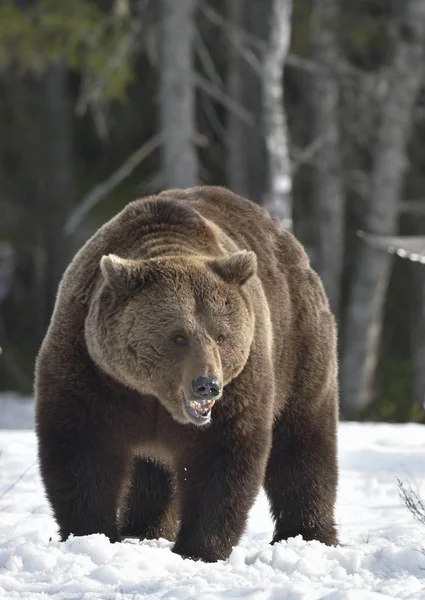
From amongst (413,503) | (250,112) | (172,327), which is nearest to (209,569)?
(172,327)

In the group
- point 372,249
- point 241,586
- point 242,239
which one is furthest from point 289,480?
point 372,249

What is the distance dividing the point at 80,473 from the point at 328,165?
486 inches

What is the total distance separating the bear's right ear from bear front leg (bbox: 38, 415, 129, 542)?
→ 0.62 meters

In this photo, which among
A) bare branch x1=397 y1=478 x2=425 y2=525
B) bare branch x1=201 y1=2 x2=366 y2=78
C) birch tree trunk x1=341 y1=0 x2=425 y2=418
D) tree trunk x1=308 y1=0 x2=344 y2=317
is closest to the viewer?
bare branch x1=397 y1=478 x2=425 y2=525

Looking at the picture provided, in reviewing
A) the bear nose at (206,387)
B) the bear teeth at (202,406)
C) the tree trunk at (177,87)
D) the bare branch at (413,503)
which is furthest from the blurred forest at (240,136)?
the bear nose at (206,387)

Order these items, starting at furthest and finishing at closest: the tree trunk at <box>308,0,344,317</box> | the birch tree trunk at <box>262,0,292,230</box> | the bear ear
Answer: the tree trunk at <box>308,0,344,317</box>, the birch tree trunk at <box>262,0,292,230</box>, the bear ear

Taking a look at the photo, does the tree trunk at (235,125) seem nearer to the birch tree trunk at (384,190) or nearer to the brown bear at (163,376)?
the birch tree trunk at (384,190)

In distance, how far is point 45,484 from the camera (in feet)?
18.4

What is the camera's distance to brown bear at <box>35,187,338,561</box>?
5277mm

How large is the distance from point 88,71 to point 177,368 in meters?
12.2

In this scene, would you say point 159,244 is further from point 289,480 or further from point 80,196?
point 80,196

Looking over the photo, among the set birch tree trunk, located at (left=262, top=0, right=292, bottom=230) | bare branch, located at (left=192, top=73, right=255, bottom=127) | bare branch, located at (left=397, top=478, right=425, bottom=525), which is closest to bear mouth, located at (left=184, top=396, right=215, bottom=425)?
bare branch, located at (left=397, top=478, right=425, bottom=525)

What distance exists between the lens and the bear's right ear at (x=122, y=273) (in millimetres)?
5277

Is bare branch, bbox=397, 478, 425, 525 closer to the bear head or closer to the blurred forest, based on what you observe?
the bear head
